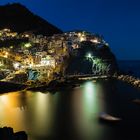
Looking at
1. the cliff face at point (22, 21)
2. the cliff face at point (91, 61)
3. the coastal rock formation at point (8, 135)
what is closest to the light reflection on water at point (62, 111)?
→ the coastal rock formation at point (8, 135)

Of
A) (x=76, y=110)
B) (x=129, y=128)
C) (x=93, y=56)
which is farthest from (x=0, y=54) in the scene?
(x=129, y=128)

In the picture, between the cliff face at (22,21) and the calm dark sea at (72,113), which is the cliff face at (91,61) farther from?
the cliff face at (22,21)

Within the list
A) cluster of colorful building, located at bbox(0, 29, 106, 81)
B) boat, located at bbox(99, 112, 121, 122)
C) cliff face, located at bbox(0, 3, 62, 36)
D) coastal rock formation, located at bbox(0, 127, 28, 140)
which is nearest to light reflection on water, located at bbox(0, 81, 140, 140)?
boat, located at bbox(99, 112, 121, 122)

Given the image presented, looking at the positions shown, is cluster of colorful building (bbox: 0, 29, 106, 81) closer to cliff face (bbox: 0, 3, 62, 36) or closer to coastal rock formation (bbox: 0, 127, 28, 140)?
cliff face (bbox: 0, 3, 62, 36)

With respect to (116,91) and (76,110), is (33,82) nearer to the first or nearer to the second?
(116,91)

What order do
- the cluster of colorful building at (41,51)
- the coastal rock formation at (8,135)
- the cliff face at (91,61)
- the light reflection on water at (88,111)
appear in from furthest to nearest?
the cliff face at (91,61)
the cluster of colorful building at (41,51)
the light reflection on water at (88,111)
the coastal rock formation at (8,135)

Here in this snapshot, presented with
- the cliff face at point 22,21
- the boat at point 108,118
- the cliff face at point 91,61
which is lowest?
the boat at point 108,118
